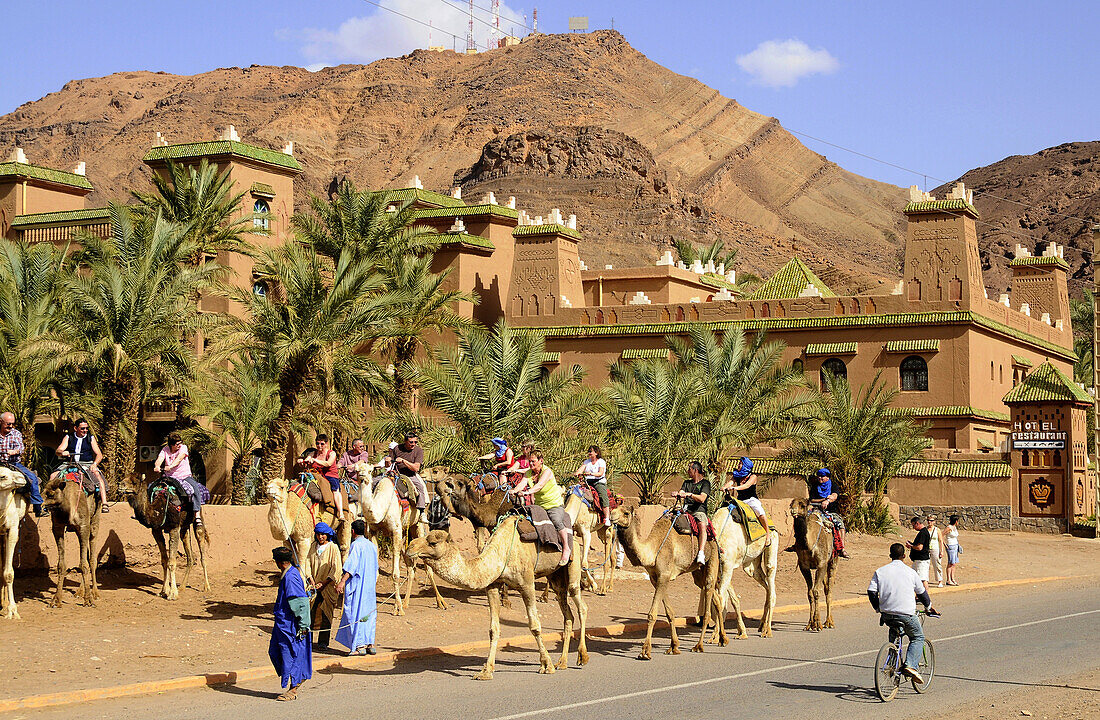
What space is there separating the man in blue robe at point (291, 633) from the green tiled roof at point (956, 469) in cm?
3041

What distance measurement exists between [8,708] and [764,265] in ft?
461

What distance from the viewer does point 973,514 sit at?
133ft

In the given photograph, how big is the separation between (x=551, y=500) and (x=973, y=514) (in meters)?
27.5

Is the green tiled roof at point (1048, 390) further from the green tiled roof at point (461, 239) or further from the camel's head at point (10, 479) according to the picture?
the camel's head at point (10, 479)

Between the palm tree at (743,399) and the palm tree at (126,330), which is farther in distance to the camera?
the palm tree at (743,399)

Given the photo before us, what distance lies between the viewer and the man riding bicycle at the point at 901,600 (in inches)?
535

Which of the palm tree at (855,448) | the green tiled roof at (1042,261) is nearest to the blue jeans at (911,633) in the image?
the palm tree at (855,448)

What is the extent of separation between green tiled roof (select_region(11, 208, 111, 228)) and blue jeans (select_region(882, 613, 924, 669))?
35.9m

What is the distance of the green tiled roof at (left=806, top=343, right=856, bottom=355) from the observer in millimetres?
45000

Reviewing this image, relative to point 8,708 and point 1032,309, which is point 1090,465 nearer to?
point 1032,309

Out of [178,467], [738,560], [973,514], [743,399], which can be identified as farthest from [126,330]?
[973,514]

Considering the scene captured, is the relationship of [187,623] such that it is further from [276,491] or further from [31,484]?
[31,484]

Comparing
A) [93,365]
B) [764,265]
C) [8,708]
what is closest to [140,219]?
[93,365]

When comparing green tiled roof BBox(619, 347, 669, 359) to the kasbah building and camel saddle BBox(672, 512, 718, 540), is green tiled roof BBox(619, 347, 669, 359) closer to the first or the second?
the kasbah building
